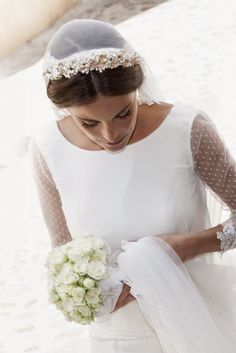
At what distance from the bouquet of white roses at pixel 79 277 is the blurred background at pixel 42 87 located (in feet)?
1.96

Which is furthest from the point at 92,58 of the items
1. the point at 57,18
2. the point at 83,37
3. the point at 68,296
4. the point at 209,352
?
the point at 57,18

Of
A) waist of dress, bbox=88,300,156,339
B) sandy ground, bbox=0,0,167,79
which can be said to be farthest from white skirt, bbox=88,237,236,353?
sandy ground, bbox=0,0,167,79

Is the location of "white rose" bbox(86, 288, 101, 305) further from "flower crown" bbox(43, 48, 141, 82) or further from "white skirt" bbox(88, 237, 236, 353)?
"flower crown" bbox(43, 48, 141, 82)

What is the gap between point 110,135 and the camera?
74.3 inches

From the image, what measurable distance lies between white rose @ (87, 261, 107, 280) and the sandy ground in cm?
508

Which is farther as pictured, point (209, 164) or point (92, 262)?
point (209, 164)

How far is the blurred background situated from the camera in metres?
3.83

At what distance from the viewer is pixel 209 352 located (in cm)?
207

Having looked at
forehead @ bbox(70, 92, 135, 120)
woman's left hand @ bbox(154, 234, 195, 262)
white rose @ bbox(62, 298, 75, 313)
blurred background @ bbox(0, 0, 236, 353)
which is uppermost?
forehead @ bbox(70, 92, 135, 120)

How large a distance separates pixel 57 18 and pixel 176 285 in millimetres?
6048

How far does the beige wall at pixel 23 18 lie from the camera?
6.87 meters

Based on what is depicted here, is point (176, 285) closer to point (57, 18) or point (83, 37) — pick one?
point (83, 37)

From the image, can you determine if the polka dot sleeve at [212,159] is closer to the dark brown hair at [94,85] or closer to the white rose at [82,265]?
the dark brown hair at [94,85]

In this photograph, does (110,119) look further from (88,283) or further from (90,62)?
(88,283)
